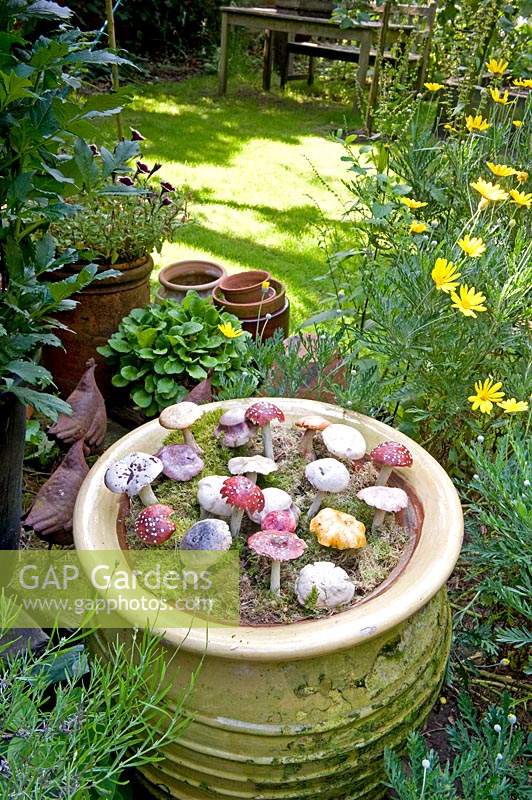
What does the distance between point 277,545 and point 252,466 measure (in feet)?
0.76

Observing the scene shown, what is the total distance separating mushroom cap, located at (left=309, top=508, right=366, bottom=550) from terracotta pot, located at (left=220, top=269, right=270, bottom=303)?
1543 mm

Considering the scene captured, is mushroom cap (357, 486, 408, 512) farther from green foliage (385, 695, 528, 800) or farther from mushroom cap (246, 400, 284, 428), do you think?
green foliage (385, 695, 528, 800)

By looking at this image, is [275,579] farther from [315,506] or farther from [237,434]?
[237,434]

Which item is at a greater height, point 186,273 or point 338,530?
point 338,530

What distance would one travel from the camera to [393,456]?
4.99 ft

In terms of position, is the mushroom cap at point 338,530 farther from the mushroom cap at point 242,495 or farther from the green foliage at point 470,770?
the green foliage at point 470,770

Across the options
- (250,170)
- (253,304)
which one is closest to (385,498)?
(253,304)

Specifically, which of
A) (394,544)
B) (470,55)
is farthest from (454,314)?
(470,55)

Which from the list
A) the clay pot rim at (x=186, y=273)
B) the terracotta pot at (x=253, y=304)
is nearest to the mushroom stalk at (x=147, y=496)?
the terracotta pot at (x=253, y=304)

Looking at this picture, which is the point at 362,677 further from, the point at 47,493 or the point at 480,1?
the point at 480,1

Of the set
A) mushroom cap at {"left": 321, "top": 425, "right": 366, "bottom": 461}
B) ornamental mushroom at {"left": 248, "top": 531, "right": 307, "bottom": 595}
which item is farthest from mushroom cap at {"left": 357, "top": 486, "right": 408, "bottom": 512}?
ornamental mushroom at {"left": 248, "top": 531, "right": 307, "bottom": 595}

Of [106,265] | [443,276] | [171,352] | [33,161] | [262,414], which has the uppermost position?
[33,161]

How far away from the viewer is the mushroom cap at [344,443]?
1.58m

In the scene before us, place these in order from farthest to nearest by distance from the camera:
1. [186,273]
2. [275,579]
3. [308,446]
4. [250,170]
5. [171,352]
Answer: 1. [250,170]
2. [186,273]
3. [171,352]
4. [308,446]
5. [275,579]
